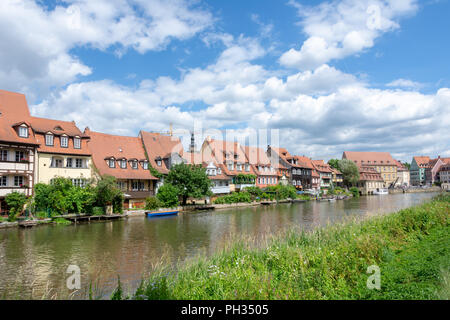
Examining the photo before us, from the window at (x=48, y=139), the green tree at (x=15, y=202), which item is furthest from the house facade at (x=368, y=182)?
the green tree at (x=15, y=202)

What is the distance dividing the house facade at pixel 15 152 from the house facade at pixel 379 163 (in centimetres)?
11794

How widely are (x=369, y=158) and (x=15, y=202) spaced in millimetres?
127346

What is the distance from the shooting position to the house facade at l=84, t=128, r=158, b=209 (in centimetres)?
3799

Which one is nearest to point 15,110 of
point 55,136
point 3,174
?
point 55,136

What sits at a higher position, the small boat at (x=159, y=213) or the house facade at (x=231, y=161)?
the house facade at (x=231, y=161)

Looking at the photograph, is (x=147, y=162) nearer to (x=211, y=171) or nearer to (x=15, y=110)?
(x=211, y=171)

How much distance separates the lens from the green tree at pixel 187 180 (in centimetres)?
4184

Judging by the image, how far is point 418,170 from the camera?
5817 inches

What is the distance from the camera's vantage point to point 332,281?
29.6ft

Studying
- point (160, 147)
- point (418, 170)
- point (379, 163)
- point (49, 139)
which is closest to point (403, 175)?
point (418, 170)

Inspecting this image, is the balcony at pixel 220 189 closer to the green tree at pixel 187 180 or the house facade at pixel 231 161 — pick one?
the house facade at pixel 231 161

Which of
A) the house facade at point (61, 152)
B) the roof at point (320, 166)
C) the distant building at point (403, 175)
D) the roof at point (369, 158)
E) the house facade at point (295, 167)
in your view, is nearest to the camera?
the house facade at point (61, 152)
